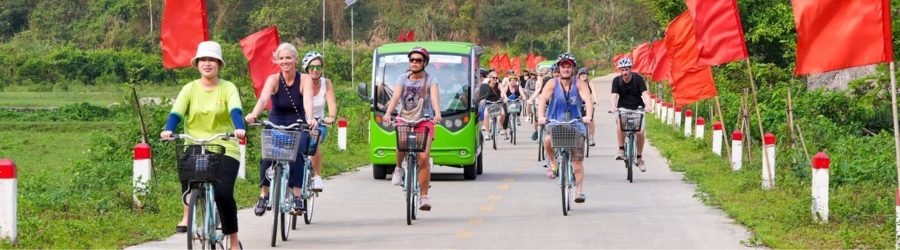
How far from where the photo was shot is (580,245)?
11.1m

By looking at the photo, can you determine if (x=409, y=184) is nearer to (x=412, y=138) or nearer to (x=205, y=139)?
(x=412, y=138)

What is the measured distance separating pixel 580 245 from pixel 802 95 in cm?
1644

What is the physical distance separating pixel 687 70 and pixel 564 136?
22.1ft

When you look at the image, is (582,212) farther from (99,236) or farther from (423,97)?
(99,236)

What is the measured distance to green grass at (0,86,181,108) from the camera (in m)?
52.3

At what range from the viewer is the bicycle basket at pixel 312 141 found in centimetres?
1186

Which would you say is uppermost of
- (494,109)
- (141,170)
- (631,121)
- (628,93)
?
(628,93)

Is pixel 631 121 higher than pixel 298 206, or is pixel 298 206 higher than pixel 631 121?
pixel 631 121

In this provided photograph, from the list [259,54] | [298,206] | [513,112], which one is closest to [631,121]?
[259,54]

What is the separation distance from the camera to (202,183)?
889 centimetres

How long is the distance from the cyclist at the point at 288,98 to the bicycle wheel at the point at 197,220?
2536 millimetres

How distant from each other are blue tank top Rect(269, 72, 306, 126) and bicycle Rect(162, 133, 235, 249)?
2.56 metres

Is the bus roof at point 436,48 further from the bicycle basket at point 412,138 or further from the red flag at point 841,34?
the red flag at point 841,34

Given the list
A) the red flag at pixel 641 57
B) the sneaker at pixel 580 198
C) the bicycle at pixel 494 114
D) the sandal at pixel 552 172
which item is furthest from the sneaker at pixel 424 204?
the red flag at pixel 641 57
